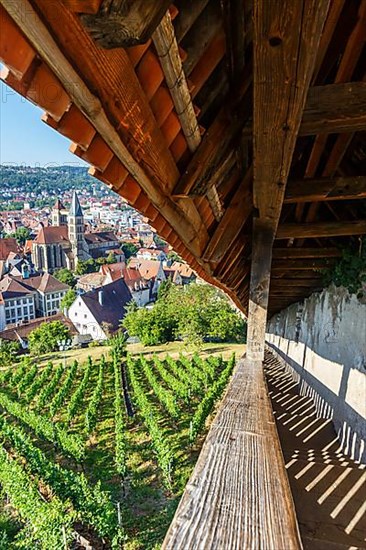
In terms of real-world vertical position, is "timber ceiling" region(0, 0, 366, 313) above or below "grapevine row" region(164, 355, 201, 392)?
above

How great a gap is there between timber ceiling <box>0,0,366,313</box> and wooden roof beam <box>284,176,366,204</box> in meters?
0.22

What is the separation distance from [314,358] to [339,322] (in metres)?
1.82

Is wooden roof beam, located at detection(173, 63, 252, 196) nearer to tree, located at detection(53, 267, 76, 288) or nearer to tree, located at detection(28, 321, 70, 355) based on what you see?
tree, located at detection(28, 321, 70, 355)

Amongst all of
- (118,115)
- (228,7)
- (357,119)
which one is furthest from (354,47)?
(118,115)

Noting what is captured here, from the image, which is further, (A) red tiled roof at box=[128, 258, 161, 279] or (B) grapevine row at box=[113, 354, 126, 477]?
(A) red tiled roof at box=[128, 258, 161, 279]

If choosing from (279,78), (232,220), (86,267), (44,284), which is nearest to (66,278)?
(86,267)

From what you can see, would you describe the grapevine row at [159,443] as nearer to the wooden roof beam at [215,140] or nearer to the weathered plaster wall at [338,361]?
the weathered plaster wall at [338,361]

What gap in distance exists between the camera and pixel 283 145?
4.86ft

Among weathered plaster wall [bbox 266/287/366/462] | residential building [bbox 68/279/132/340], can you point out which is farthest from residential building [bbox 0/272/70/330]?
weathered plaster wall [bbox 266/287/366/462]

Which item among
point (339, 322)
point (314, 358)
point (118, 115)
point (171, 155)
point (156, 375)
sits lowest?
point (156, 375)

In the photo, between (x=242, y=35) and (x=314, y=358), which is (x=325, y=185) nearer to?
(x=242, y=35)

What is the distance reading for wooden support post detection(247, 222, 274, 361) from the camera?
9.84 feet

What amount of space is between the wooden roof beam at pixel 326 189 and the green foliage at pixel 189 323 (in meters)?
26.5

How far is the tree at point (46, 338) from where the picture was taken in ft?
105
